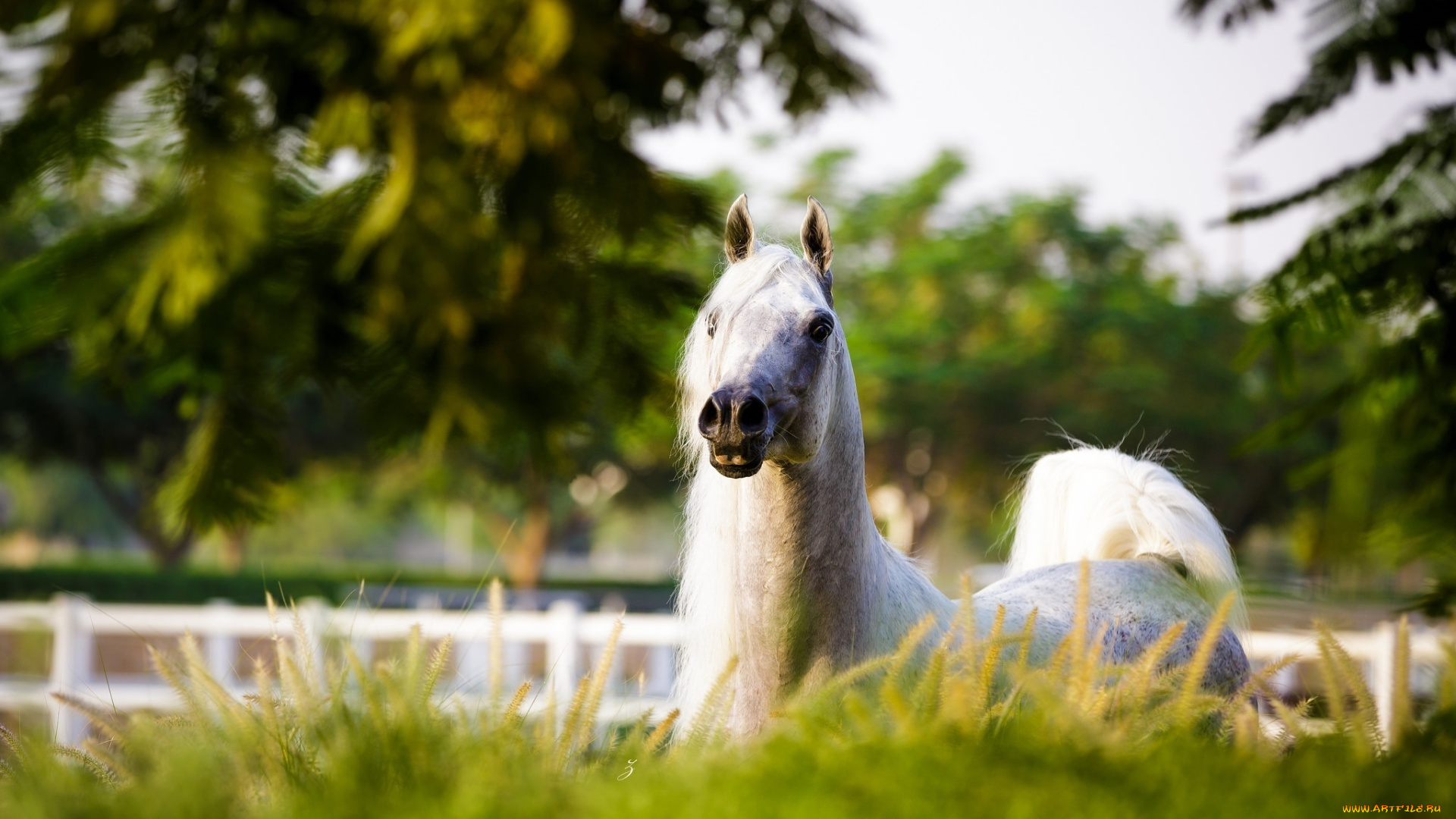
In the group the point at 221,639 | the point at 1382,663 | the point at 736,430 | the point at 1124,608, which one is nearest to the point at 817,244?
the point at 736,430

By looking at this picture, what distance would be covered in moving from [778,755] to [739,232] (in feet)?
6.51

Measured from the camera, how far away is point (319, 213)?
4.34 ft

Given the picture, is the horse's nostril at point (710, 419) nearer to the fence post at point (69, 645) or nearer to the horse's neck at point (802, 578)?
the horse's neck at point (802, 578)

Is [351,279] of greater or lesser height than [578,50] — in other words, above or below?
below

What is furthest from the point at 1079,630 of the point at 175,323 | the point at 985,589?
the point at 985,589

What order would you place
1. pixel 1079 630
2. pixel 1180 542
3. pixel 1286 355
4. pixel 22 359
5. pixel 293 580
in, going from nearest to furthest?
pixel 22 359 → pixel 1079 630 → pixel 1286 355 → pixel 1180 542 → pixel 293 580

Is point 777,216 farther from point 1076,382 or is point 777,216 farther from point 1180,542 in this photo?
point 1180,542

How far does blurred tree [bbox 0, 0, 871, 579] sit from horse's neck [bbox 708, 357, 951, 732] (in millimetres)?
1450

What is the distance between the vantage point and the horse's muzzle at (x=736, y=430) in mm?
2533

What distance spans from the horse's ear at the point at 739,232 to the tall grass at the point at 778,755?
1.28 m

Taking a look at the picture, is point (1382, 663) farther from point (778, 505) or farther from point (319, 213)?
point (319, 213)

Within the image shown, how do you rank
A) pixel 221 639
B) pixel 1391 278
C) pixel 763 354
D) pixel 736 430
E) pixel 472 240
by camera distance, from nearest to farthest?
pixel 472 240 < pixel 1391 278 < pixel 736 430 < pixel 763 354 < pixel 221 639

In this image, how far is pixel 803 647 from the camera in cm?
282

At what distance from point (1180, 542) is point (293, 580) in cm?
2432
